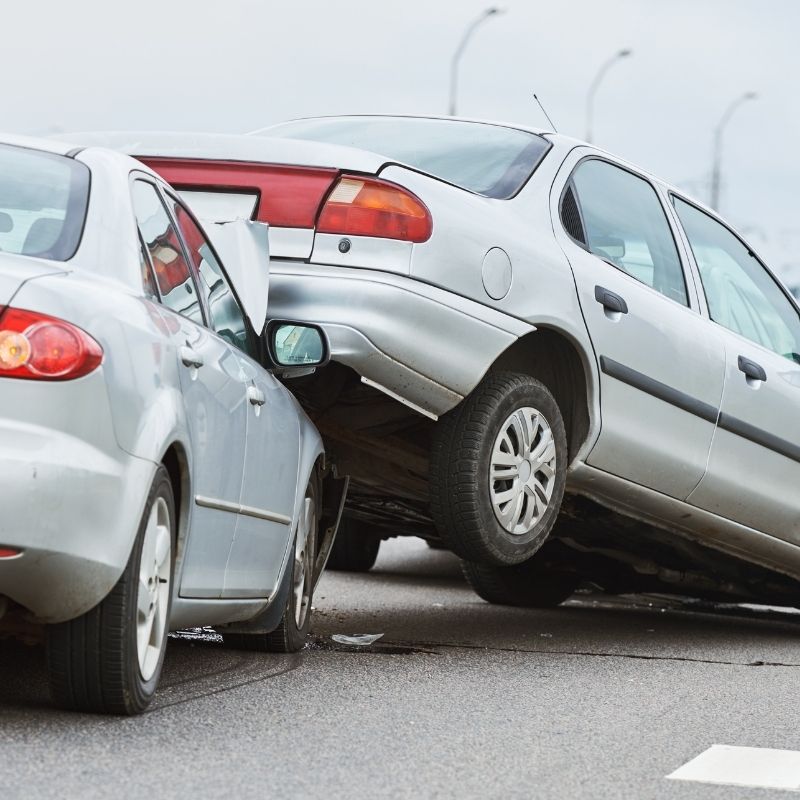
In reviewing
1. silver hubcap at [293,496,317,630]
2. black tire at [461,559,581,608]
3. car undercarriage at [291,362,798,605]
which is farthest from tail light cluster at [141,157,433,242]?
black tire at [461,559,581,608]

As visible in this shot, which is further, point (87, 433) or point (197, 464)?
point (197, 464)

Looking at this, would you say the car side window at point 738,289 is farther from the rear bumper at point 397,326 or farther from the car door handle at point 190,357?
the car door handle at point 190,357

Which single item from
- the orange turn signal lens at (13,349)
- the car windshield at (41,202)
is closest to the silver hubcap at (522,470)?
the car windshield at (41,202)

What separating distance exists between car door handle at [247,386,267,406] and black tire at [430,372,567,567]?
91 centimetres

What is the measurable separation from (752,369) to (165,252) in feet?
11.0

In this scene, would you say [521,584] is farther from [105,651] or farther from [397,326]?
[105,651]

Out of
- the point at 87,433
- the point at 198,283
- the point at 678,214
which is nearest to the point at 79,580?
the point at 87,433

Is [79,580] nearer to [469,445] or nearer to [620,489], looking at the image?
[469,445]

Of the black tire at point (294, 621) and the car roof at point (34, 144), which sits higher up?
the car roof at point (34, 144)

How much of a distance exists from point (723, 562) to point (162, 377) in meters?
4.52

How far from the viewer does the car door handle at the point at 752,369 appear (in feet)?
24.8

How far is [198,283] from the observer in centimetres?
537

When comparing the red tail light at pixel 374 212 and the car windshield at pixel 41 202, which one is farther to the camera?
the red tail light at pixel 374 212

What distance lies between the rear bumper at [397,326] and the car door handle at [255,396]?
0.41 m
